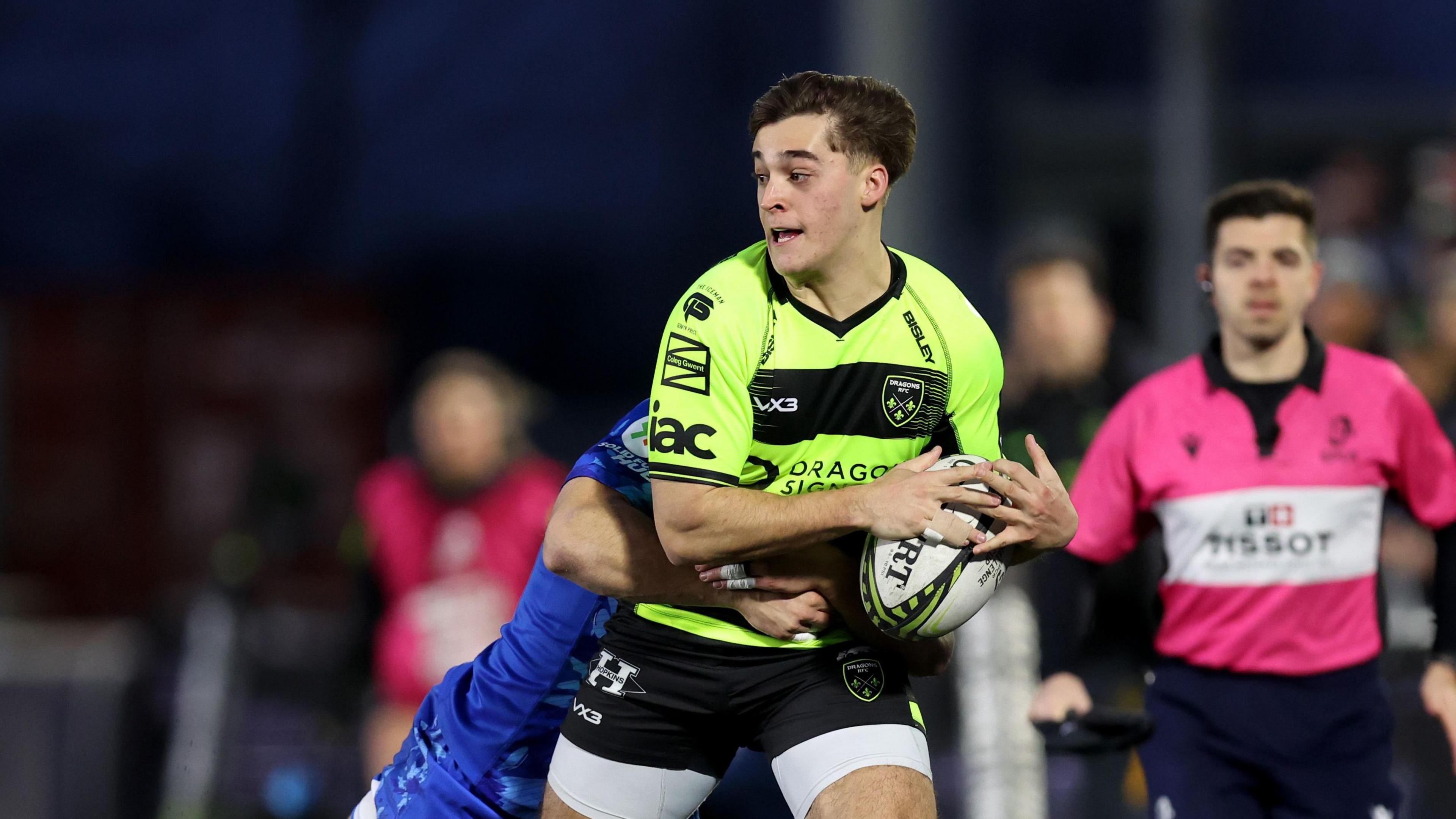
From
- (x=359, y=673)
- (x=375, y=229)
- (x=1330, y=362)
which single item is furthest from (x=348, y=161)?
(x=1330, y=362)

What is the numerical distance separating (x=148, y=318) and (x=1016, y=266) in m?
9.38

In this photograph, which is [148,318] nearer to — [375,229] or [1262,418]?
[375,229]

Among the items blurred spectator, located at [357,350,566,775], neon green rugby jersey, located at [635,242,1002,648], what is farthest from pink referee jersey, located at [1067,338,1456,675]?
blurred spectator, located at [357,350,566,775]

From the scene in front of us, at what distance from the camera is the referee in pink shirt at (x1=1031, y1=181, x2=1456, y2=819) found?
14.3 feet

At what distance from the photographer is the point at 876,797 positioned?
340 centimetres

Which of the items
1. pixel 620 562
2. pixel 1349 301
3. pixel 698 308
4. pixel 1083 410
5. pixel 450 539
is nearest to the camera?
pixel 698 308

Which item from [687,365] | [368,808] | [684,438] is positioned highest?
[687,365]

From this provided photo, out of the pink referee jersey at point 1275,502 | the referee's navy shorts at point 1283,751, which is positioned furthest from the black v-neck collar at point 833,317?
the referee's navy shorts at point 1283,751

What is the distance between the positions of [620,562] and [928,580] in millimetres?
656

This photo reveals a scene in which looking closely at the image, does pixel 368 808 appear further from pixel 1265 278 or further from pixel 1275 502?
pixel 1265 278

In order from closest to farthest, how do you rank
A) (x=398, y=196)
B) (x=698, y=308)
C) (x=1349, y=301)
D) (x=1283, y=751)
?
(x=698, y=308)
(x=1283, y=751)
(x=1349, y=301)
(x=398, y=196)

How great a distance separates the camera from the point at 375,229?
45.5ft

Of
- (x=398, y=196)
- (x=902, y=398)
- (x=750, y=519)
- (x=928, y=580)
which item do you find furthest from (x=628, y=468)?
(x=398, y=196)

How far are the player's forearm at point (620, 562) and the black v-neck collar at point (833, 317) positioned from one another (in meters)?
0.57
